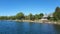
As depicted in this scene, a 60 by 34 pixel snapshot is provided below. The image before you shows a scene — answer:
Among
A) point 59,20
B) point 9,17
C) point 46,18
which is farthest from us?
point 9,17

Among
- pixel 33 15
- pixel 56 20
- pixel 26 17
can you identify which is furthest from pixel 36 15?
pixel 56 20

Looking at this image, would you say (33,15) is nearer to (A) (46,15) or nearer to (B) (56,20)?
(A) (46,15)

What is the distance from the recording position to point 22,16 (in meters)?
119

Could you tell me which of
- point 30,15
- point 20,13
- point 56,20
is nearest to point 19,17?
point 20,13

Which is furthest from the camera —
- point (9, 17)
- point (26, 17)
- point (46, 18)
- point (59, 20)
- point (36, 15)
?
point (9, 17)

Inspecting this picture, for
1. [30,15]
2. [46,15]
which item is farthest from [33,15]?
[46,15]

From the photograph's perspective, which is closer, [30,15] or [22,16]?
[30,15]

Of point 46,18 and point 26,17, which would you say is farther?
point 26,17

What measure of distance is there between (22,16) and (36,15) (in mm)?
18653

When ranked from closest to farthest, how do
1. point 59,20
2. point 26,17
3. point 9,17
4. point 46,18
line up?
point 59,20 < point 46,18 < point 26,17 < point 9,17

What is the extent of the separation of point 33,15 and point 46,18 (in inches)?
840

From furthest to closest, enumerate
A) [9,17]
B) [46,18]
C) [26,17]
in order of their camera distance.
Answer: [9,17] < [26,17] < [46,18]

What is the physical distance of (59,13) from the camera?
69.2 metres

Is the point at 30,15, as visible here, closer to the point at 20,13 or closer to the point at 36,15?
the point at 36,15
